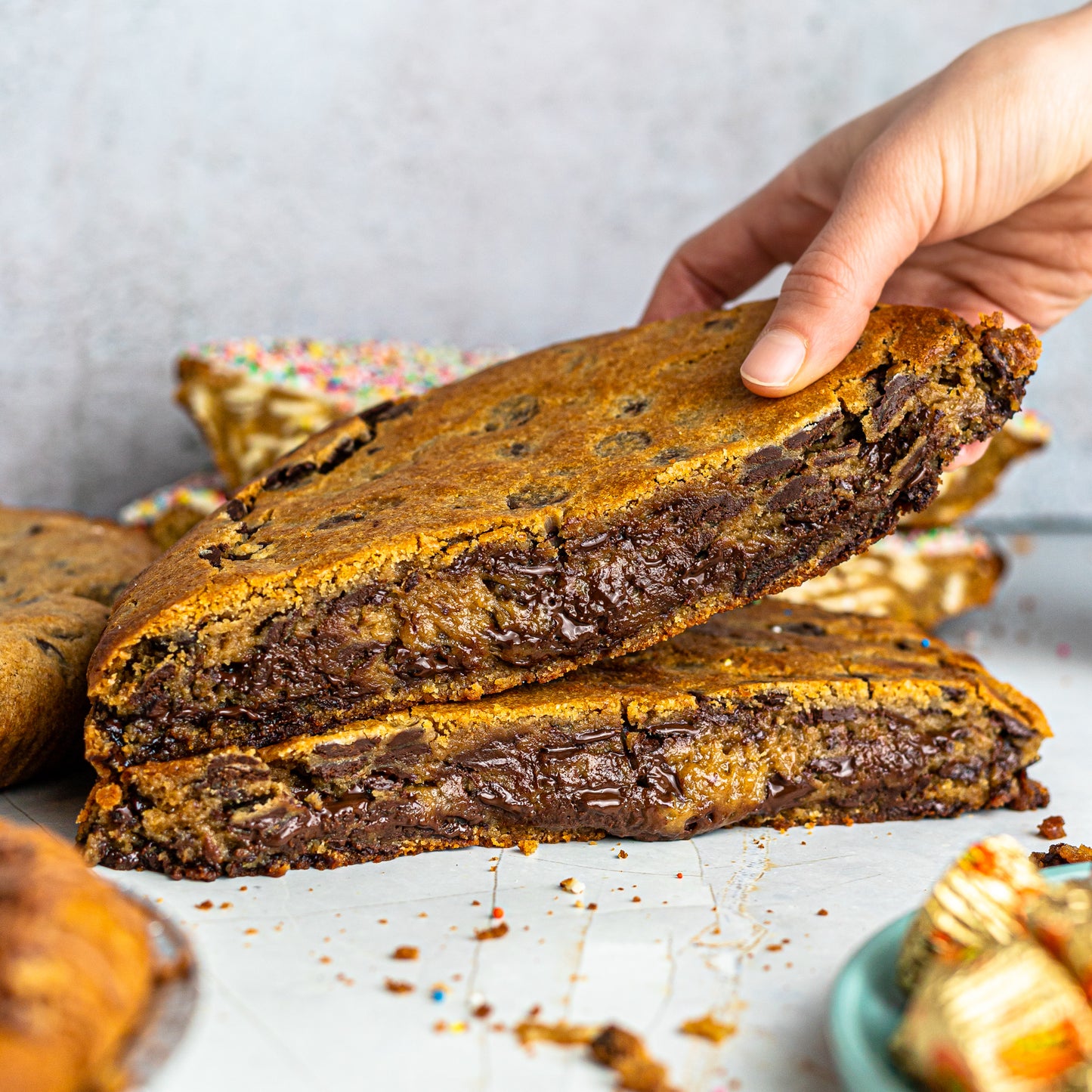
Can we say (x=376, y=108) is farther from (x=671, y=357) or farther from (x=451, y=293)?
(x=671, y=357)

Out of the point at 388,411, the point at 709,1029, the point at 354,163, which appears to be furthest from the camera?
Answer: the point at 354,163

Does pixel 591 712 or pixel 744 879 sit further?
pixel 591 712

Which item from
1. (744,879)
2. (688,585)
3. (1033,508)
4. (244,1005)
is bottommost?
(1033,508)

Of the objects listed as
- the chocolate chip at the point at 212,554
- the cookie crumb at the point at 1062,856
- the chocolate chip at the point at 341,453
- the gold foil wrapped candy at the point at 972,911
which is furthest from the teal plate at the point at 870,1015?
the chocolate chip at the point at 341,453

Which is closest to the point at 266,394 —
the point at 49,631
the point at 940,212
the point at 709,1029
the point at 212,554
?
the point at 49,631

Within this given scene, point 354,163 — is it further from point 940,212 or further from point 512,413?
point 940,212

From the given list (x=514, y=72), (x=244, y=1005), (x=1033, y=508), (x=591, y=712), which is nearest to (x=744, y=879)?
(x=591, y=712)

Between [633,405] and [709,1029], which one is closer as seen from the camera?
[709,1029]
